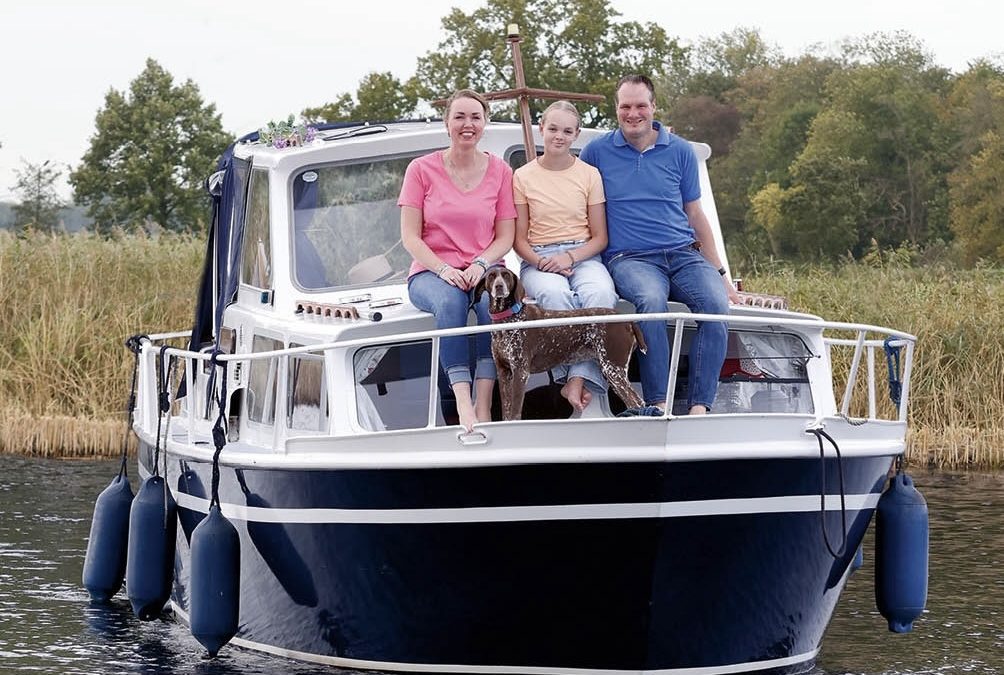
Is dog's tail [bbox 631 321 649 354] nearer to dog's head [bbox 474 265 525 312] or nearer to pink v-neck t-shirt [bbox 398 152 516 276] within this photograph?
Answer: dog's head [bbox 474 265 525 312]

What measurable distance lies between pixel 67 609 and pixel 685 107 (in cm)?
7258

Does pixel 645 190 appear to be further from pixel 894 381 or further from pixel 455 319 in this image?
pixel 894 381

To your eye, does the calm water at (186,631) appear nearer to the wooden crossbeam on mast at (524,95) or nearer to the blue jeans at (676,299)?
the blue jeans at (676,299)

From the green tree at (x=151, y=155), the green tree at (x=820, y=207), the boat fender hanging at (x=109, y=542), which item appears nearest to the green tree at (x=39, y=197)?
the green tree at (x=151, y=155)

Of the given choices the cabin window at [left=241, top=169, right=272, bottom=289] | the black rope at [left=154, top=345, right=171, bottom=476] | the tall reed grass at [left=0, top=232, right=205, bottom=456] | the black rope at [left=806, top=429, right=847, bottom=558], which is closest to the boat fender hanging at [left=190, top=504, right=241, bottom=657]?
the black rope at [left=154, top=345, right=171, bottom=476]

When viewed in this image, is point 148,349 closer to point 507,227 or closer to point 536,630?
point 507,227

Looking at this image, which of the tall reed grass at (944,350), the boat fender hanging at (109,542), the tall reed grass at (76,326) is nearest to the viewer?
the boat fender hanging at (109,542)

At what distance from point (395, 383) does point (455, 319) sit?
63cm

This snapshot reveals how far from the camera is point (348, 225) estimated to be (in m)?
10.6

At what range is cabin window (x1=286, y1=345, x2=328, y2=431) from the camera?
936cm

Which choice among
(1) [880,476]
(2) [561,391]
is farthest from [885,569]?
(2) [561,391]

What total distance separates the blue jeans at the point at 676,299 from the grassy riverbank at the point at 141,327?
30.9 ft

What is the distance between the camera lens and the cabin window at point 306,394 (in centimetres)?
936

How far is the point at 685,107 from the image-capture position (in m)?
82.4
